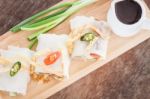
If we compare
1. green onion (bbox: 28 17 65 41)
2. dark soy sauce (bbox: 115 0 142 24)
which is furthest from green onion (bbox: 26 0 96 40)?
dark soy sauce (bbox: 115 0 142 24)

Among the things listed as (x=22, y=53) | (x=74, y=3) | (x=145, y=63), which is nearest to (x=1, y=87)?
(x=22, y=53)

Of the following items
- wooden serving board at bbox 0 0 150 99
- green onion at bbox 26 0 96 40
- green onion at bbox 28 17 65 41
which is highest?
green onion at bbox 26 0 96 40

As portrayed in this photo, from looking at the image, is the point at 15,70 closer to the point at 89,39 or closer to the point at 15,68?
the point at 15,68

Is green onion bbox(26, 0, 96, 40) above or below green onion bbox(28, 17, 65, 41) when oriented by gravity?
above

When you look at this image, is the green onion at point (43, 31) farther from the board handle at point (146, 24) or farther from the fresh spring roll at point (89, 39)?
the board handle at point (146, 24)

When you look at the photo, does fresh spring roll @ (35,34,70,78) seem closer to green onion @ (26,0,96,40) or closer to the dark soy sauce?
green onion @ (26,0,96,40)

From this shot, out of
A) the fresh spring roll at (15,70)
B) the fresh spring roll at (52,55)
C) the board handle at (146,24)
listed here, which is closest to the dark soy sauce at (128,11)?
the board handle at (146,24)

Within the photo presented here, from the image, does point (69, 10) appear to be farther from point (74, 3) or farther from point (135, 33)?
point (135, 33)
